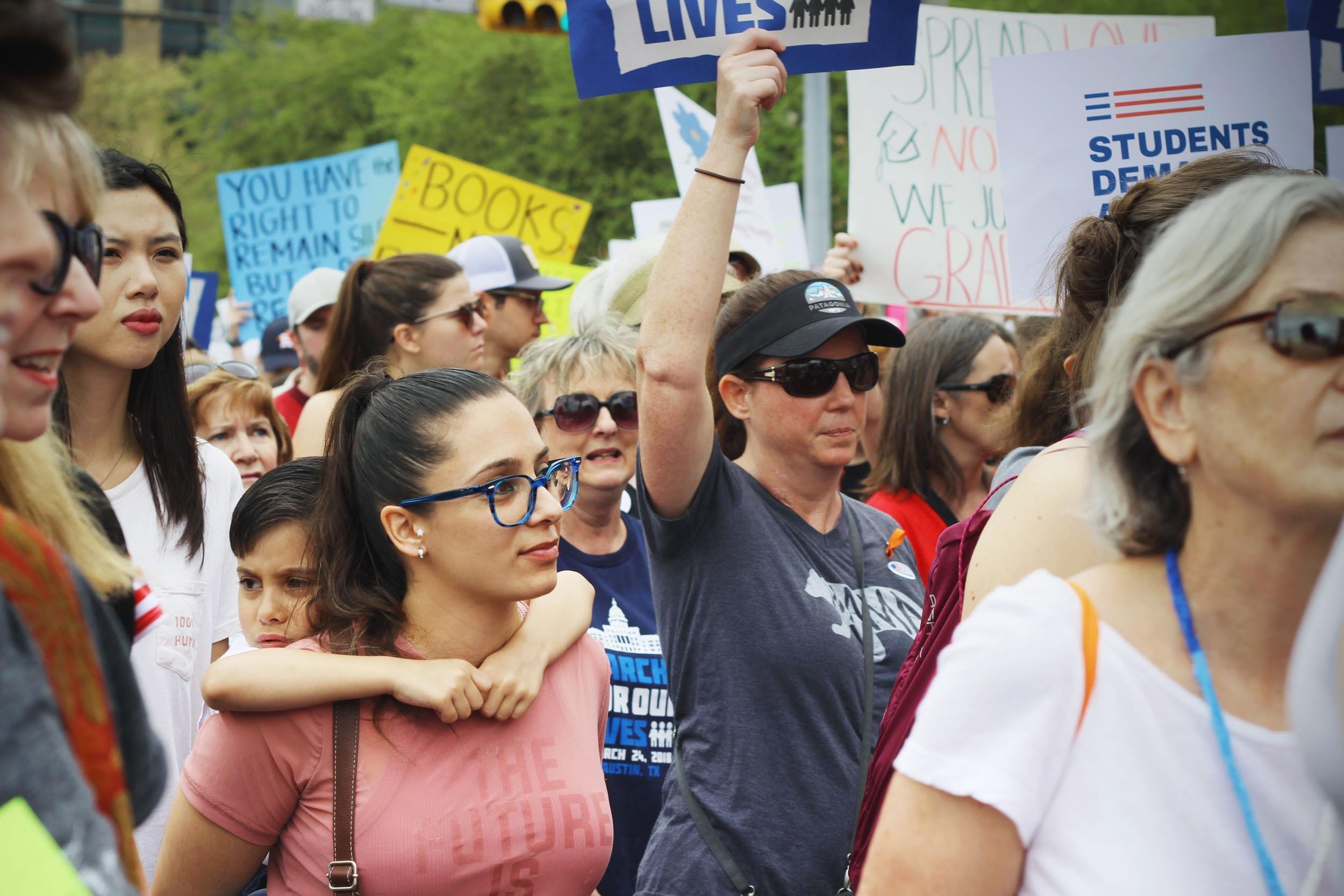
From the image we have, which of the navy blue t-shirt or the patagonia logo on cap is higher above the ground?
the patagonia logo on cap

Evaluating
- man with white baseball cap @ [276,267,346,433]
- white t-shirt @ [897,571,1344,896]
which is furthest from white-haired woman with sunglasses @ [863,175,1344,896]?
man with white baseball cap @ [276,267,346,433]

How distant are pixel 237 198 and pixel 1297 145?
773 cm

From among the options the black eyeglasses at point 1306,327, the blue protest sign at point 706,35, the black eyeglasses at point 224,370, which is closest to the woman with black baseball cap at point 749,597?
the blue protest sign at point 706,35

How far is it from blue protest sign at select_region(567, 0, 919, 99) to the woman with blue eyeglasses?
2.61 feet

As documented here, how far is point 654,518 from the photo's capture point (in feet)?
9.61

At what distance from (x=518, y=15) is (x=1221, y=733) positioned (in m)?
9.63

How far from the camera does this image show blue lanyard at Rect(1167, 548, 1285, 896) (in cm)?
148

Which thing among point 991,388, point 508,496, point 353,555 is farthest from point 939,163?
point 353,555

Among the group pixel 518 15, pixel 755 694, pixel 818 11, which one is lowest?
pixel 755 694

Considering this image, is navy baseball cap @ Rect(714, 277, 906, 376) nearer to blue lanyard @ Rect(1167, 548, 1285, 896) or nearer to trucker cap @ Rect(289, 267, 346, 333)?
blue lanyard @ Rect(1167, 548, 1285, 896)

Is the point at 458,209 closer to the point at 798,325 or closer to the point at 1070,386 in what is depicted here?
the point at 798,325

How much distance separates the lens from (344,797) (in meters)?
2.37

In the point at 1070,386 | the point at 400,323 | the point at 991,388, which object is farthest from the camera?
the point at 400,323

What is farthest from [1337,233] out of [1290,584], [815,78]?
[815,78]
